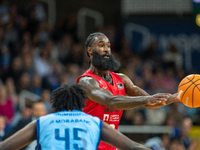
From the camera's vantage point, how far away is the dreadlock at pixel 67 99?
158 inches

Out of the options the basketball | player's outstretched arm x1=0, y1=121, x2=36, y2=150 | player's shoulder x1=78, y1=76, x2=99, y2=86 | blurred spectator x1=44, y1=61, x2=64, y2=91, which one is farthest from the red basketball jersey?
blurred spectator x1=44, y1=61, x2=64, y2=91

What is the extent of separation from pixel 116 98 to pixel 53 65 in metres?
8.23

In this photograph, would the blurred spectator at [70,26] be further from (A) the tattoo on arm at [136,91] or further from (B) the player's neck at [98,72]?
(A) the tattoo on arm at [136,91]

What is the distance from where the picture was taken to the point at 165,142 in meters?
10.9

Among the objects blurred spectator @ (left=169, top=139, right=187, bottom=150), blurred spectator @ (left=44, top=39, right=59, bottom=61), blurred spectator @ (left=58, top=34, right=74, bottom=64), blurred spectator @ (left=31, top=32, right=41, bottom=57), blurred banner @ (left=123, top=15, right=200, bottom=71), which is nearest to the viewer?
blurred spectator @ (left=169, top=139, right=187, bottom=150)

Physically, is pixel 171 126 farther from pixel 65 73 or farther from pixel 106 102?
pixel 106 102

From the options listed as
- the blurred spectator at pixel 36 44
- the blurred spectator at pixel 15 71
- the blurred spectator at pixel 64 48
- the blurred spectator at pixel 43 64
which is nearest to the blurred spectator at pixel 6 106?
the blurred spectator at pixel 15 71

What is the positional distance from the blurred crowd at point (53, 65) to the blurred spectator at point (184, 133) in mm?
64

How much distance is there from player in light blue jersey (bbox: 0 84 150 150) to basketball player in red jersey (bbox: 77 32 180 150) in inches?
49.6

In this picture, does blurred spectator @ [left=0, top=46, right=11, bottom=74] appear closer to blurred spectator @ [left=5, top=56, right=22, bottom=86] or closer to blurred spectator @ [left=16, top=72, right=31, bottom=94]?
blurred spectator @ [left=5, top=56, right=22, bottom=86]

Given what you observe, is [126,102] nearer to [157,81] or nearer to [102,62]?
[102,62]

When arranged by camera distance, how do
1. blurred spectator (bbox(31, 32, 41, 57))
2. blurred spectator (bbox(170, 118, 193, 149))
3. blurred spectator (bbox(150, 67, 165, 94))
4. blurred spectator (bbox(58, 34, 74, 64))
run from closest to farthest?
blurred spectator (bbox(170, 118, 193, 149)) → blurred spectator (bbox(31, 32, 41, 57)) → blurred spectator (bbox(150, 67, 165, 94)) → blurred spectator (bbox(58, 34, 74, 64))

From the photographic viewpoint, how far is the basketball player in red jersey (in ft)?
17.2

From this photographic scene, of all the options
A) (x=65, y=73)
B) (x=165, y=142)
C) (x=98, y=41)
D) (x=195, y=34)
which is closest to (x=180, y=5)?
(x=195, y=34)
